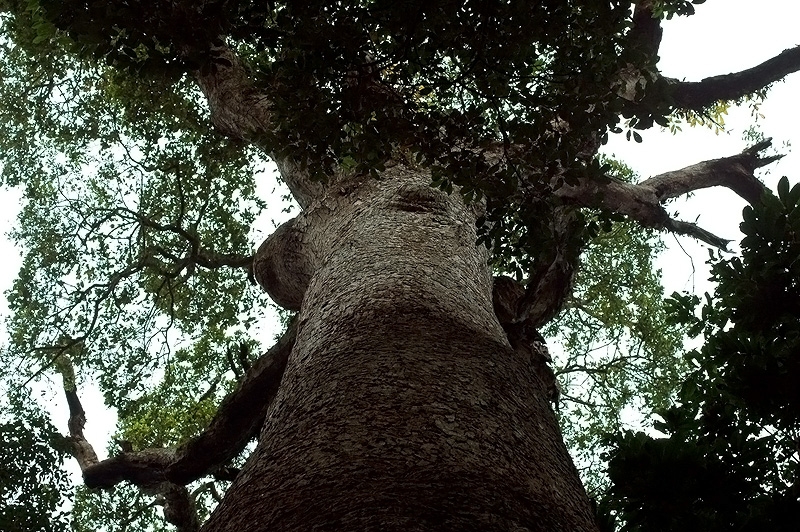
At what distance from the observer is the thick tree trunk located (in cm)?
190

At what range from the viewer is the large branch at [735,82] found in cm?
915

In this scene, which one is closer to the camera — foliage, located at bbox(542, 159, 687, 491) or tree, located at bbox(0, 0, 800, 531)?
tree, located at bbox(0, 0, 800, 531)

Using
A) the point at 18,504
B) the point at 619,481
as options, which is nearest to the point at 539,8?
the point at 619,481

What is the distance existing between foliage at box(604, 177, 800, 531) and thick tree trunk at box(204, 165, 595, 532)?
1.19m

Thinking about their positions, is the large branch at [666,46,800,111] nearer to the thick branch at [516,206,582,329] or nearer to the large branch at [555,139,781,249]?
the large branch at [555,139,781,249]

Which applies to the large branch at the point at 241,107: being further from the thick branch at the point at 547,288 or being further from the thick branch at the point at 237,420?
the thick branch at the point at 547,288

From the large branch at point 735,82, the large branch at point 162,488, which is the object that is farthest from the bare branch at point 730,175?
the large branch at point 162,488

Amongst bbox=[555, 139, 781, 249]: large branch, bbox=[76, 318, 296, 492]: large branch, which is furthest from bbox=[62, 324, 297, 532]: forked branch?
bbox=[555, 139, 781, 249]: large branch

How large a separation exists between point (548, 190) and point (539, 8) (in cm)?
101

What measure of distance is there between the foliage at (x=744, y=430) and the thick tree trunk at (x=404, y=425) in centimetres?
119

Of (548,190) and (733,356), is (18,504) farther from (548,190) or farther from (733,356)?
(733,356)

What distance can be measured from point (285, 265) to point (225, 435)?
2.05 metres

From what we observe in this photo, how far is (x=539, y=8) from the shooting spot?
361 cm

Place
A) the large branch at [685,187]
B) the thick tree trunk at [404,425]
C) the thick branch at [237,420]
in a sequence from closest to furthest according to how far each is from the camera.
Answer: the thick tree trunk at [404,425] → the thick branch at [237,420] → the large branch at [685,187]
